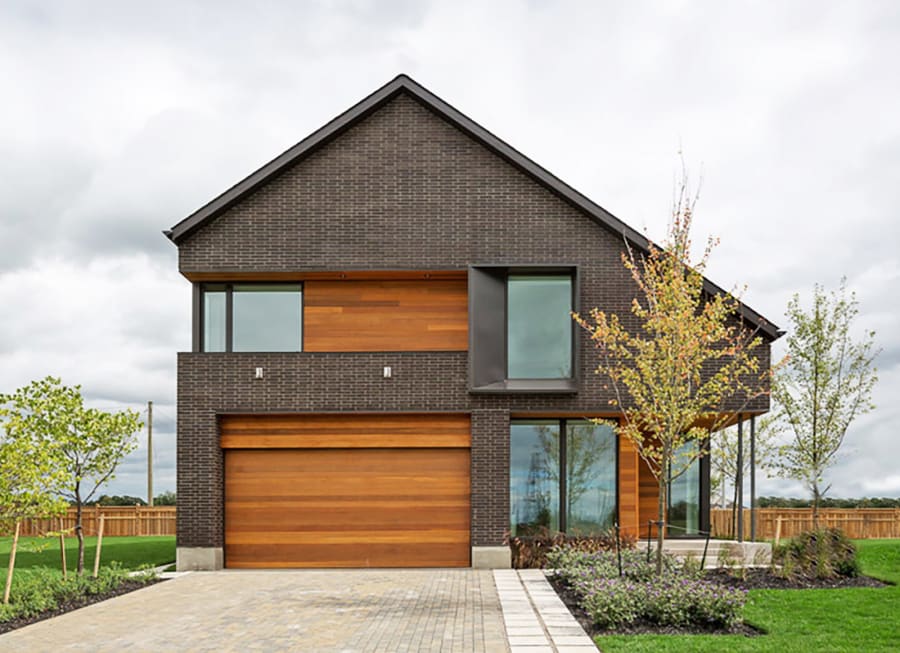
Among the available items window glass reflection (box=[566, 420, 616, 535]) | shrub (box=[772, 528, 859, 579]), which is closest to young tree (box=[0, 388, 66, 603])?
window glass reflection (box=[566, 420, 616, 535])

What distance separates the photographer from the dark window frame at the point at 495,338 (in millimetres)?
17906

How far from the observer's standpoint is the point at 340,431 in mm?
18188

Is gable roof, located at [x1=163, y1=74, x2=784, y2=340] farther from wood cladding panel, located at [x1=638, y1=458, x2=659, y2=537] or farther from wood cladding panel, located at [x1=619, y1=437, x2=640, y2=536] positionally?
wood cladding panel, located at [x1=638, y1=458, x2=659, y2=537]

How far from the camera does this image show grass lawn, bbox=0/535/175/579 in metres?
20.6

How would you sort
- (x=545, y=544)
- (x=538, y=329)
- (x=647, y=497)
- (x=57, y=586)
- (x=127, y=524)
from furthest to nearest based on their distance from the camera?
(x=127, y=524)
(x=647, y=497)
(x=538, y=329)
(x=545, y=544)
(x=57, y=586)

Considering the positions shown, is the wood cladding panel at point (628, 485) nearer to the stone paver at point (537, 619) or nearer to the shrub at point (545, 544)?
the shrub at point (545, 544)

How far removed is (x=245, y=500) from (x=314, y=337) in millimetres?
3440

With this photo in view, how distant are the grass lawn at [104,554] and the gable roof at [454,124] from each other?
737 cm

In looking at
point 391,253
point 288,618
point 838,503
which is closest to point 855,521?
point 838,503

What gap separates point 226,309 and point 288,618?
26.8 feet

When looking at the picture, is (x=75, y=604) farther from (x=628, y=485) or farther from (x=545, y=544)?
(x=628, y=485)

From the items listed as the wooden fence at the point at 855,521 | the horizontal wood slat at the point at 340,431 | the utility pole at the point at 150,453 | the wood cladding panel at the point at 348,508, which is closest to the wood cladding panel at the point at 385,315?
the horizontal wood slat at the point at 340,431

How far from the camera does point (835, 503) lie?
1507 inches

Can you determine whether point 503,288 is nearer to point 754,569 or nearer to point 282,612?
point 754,569
